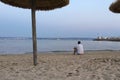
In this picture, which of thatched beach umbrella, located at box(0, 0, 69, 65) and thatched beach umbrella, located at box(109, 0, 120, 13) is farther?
thatched beach umbrella, located at box(109, 0, 120, 13)

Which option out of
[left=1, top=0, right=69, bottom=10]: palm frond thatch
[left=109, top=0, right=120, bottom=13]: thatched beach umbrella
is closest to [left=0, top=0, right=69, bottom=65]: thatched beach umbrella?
[left=1, top=0, right=69, bottom=10]: palm frond thatch

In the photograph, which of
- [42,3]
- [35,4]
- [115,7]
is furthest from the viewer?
[115,7]

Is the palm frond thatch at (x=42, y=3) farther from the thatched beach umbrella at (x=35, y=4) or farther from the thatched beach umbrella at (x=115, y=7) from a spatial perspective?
the thatched beach umbrella at (x=115, y=7)

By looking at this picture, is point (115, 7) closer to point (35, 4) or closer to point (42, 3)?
point (42, 3)

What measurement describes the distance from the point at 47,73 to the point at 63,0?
2650 millimetres

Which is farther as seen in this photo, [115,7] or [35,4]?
[115,7]

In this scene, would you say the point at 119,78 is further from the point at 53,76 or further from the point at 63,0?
the point at 63,0

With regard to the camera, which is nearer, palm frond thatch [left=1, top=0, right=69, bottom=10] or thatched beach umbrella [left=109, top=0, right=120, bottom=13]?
palm frond thatch [left=1, top=0, right=69, bottom=10]

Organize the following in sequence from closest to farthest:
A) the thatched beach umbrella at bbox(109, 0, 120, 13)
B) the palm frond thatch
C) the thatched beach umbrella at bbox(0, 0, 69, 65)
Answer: the thatched beach umbrella at bbox(0, 0, 69, 65) < the palm frond thatch < the thatched beach umbrella at bbox(109, 0, 120, 13)

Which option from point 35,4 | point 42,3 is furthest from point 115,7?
point 35,4

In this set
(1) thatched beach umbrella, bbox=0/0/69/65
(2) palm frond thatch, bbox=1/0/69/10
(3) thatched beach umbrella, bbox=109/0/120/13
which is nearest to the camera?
(1) thatched beach umbrella, bbox=0/0/69/65

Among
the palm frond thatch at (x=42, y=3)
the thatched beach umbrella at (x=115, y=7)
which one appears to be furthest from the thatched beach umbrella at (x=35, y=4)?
the thatched beach umbrella at (x=115, y=7)

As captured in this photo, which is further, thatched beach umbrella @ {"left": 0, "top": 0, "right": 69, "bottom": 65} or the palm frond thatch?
the palm frond thatch

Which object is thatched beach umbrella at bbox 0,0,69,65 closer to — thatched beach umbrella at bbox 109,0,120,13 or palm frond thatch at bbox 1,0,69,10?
palm frond thatch at bbox 1,0,69,10
